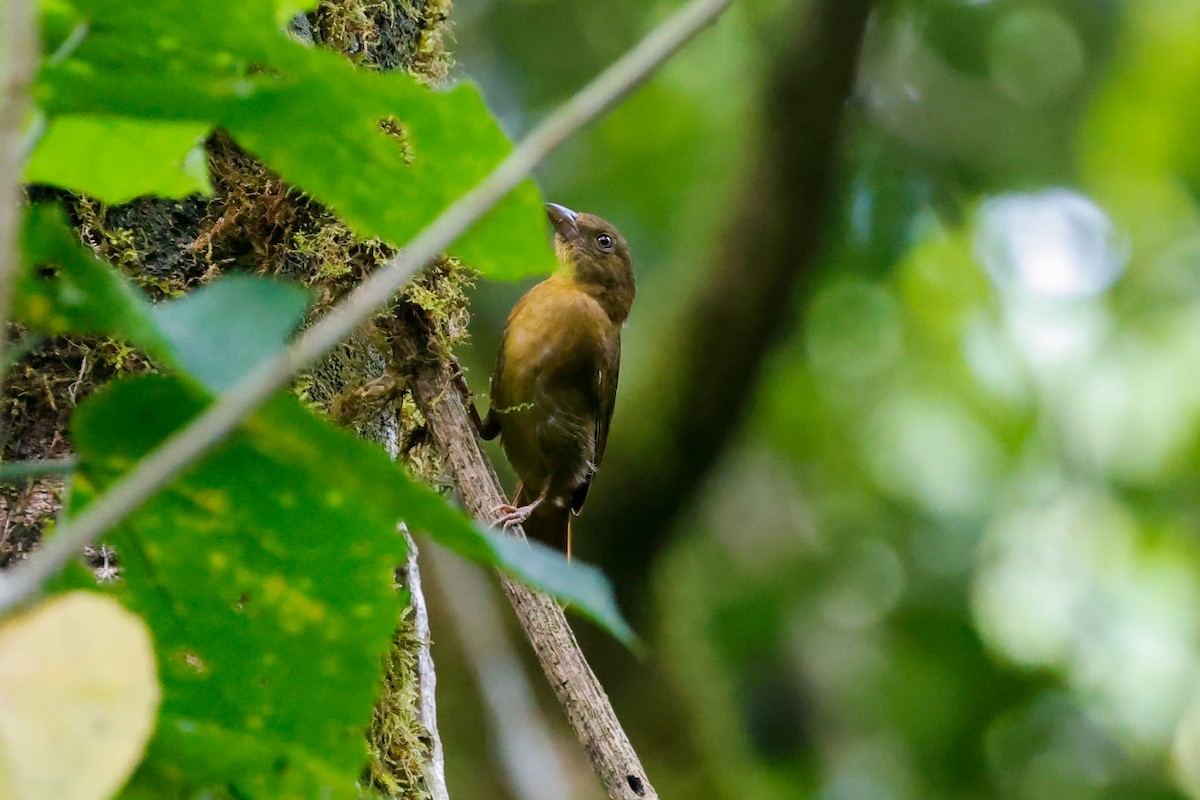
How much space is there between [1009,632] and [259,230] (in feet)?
16.5

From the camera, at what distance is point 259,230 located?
77.8 inches

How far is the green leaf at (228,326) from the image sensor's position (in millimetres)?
569

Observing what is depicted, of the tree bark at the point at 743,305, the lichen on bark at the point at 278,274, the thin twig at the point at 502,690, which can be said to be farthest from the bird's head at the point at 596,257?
the lichen on bark at the point at 278,274

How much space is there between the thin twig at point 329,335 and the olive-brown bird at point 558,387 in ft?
10.9

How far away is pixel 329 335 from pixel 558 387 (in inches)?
142

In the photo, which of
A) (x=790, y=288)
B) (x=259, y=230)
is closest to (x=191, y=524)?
(x=259, y=230)

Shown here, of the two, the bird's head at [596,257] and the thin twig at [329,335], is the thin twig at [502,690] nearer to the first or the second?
the bird's head at [596,257]

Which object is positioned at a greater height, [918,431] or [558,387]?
[918,431]

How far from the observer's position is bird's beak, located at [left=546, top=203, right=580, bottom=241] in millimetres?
4312

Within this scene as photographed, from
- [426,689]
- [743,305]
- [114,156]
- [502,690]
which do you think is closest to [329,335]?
[114,156]

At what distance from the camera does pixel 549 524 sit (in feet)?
14.2

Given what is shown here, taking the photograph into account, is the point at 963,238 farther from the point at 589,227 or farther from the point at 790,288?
the point at 589,227

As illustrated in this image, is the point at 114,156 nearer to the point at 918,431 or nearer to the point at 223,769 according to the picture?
the point at 223,769

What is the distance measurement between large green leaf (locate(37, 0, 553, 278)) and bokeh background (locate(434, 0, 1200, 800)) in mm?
4512
